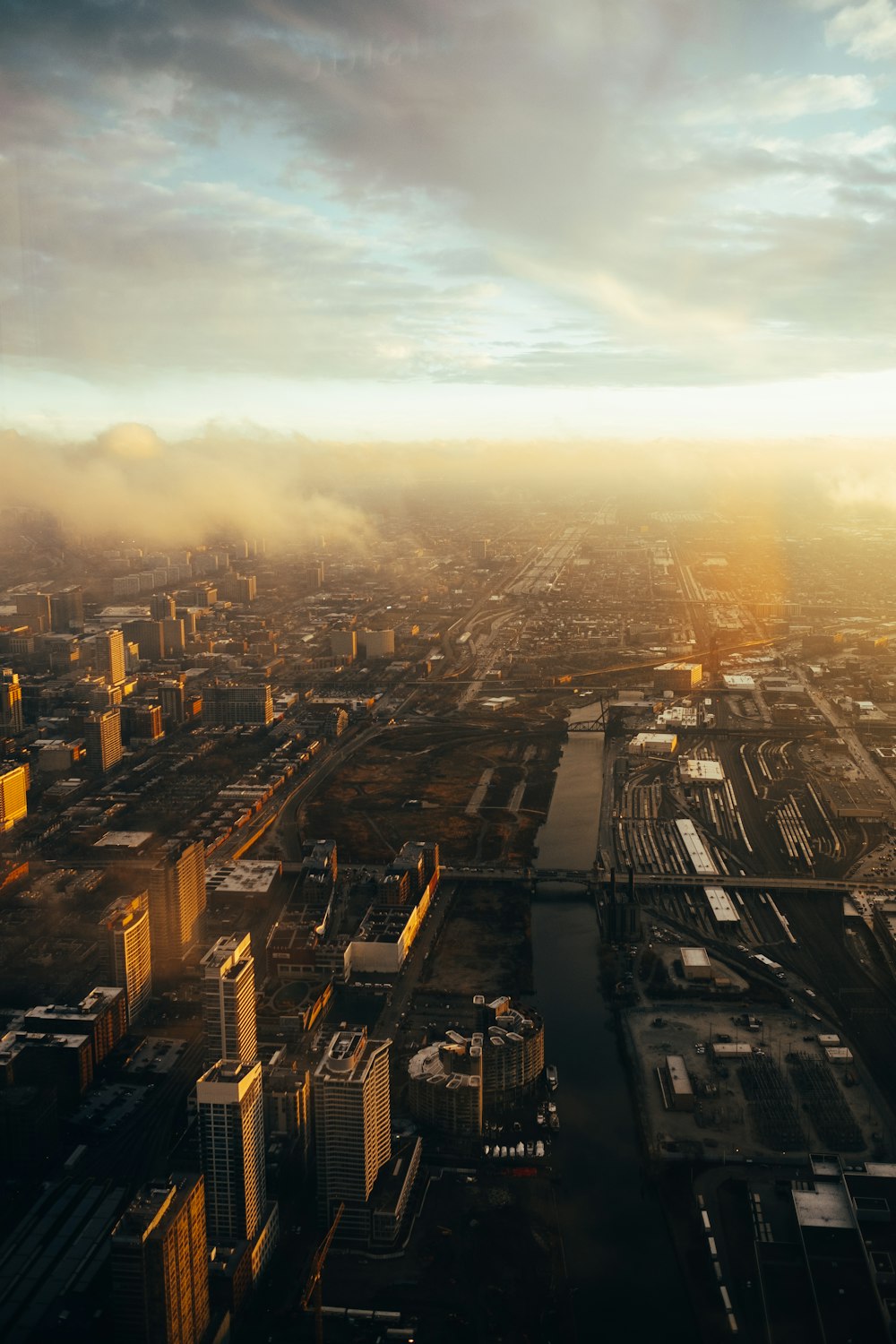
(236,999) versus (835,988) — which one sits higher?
(236,999)

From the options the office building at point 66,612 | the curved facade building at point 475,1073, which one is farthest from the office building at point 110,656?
the curved facade building at point 475,1073

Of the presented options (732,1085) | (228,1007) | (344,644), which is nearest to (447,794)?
(732,1085)

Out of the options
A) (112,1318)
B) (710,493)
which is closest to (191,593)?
(112,1318)

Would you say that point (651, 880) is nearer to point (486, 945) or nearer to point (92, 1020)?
point (486, 945)

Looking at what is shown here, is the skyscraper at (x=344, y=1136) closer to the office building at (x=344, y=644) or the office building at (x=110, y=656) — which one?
the office building at (x=110, y=656)

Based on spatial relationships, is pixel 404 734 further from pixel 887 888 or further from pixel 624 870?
pixel 887 888

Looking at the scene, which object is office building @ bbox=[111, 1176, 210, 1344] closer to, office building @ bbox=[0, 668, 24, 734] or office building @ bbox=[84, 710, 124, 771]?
office building @ bbox=[84, 710, 124, 771]
